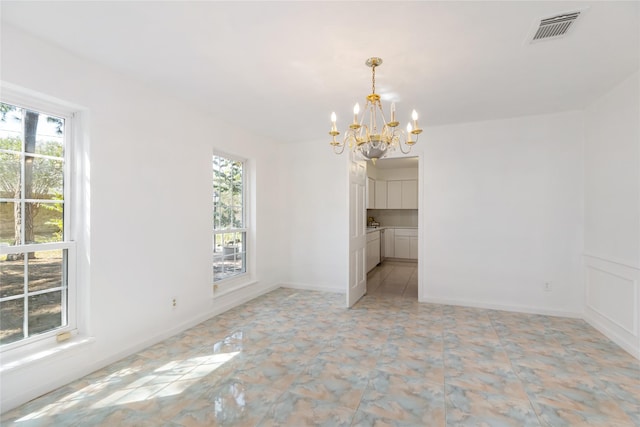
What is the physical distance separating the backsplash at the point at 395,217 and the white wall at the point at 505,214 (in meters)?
3.87

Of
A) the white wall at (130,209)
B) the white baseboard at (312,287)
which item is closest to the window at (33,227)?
the white wall at (130,209)

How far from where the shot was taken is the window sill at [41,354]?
6.70 ft

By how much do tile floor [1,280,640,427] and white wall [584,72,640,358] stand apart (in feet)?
1.03

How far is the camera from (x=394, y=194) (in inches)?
315

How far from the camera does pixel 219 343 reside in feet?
10.0

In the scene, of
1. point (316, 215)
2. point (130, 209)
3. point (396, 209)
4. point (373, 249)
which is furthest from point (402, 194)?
point (130, 209)

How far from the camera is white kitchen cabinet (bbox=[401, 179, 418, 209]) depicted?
7.76m

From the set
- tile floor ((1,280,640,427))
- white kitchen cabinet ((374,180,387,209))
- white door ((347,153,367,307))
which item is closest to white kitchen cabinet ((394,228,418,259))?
white kitchen cabinet ((374,180,387,209))

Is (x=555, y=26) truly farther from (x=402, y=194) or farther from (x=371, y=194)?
(x=402, y=194)

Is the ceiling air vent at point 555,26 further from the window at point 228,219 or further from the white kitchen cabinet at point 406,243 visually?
the white kitchen cabinet at point 406,243

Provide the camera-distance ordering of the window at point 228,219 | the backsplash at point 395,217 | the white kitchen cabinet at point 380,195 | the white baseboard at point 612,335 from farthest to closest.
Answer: the backsplash at point 395,217 < the white kitchen cabinet at point 380,195 < the window at point 228,219 < the white baseboard at point 612,335

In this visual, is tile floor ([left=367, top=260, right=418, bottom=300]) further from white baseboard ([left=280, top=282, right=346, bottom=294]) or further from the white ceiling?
the white ceiling

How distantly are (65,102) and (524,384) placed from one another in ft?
13.6

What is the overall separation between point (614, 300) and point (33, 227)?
529 cm
